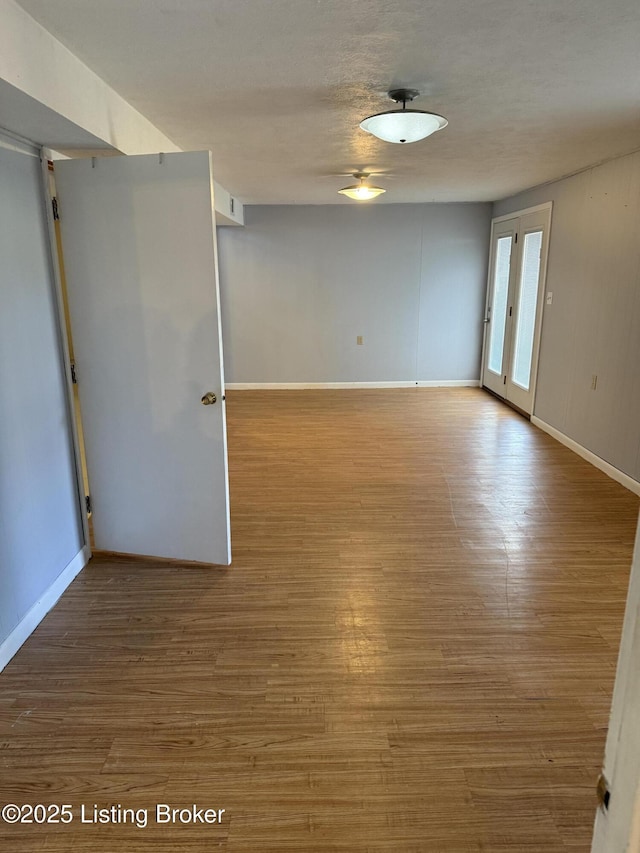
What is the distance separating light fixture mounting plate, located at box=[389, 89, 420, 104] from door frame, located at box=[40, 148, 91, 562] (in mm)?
Result: 1638

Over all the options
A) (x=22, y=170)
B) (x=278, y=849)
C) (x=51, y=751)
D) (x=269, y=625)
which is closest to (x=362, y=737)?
(x=278, y=849)

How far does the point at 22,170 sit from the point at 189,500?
1.69 metres

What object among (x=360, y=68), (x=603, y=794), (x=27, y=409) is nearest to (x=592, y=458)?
(x=360, y=68)

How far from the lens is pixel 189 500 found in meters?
2.94

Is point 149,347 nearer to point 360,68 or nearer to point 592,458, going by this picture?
point 360,68

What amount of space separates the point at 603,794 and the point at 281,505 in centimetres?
321

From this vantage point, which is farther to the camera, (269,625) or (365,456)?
(365,456)

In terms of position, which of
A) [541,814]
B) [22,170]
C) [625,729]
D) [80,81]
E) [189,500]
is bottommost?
[541,814]

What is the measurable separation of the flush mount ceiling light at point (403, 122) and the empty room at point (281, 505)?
0.01 meters

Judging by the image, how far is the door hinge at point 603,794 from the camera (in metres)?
0.66

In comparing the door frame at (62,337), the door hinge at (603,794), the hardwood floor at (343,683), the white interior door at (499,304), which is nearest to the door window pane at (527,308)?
the white interior door at (499,304)

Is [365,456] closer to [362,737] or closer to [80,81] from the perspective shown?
[362,737]

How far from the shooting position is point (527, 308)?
236 inches

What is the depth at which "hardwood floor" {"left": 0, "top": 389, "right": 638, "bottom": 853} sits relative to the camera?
1.63 metres
